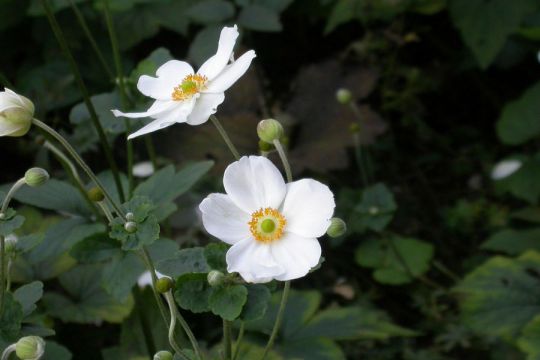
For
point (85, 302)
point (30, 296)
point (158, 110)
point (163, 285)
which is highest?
point (158, 110)

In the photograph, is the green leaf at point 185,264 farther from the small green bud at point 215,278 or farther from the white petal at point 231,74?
the white petal at point 231,74

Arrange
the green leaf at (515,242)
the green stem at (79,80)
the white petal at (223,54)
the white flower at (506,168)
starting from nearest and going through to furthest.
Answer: the white petal at (223,54) < the green stem at (79,80) < the green leaf at (515,242) < the white flower at (506,168)

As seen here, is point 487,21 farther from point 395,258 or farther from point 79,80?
point 79,80

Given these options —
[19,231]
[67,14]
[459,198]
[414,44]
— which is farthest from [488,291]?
[67,14]

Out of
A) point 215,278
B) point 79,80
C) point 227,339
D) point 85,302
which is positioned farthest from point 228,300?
point 85,302

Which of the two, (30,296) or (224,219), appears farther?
(30,296)

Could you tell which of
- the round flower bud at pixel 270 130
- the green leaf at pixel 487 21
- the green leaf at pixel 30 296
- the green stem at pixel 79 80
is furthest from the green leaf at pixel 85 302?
the green leaf at pixel 487 21
